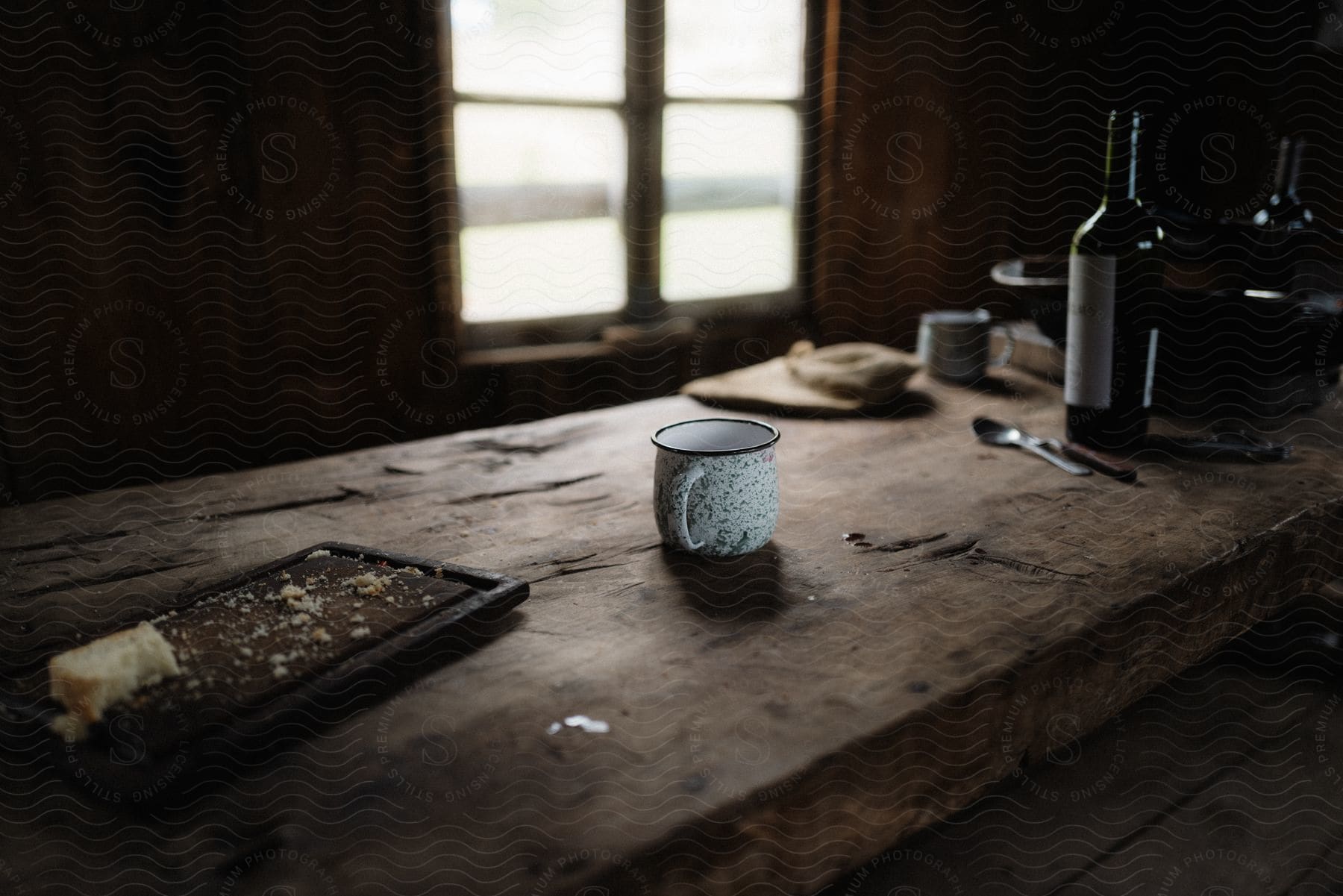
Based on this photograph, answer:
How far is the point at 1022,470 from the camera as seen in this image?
40.8 inches

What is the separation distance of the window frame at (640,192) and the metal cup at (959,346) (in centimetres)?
107

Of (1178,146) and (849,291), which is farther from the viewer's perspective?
(1178,146)

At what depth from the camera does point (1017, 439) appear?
3.67 feet

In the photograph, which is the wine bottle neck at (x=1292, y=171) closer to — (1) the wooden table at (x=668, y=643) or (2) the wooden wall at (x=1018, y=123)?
(1) the wooden table at (x=668, y=643)

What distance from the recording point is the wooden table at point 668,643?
0.49 meters

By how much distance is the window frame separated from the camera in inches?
80.9

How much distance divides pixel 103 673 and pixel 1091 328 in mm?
1003

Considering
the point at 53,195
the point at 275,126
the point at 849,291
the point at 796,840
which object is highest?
the point at 275,126

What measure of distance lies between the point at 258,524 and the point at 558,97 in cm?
154

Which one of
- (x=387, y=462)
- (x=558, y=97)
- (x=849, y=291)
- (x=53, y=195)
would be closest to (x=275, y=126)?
(x=53, y=195)

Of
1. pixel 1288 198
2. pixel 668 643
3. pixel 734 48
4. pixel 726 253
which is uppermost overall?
pixel 734 48

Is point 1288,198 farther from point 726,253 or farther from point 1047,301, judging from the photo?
point 726,253

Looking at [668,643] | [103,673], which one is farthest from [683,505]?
[103,673]

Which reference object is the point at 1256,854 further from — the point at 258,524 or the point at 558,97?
the point at 558,97
